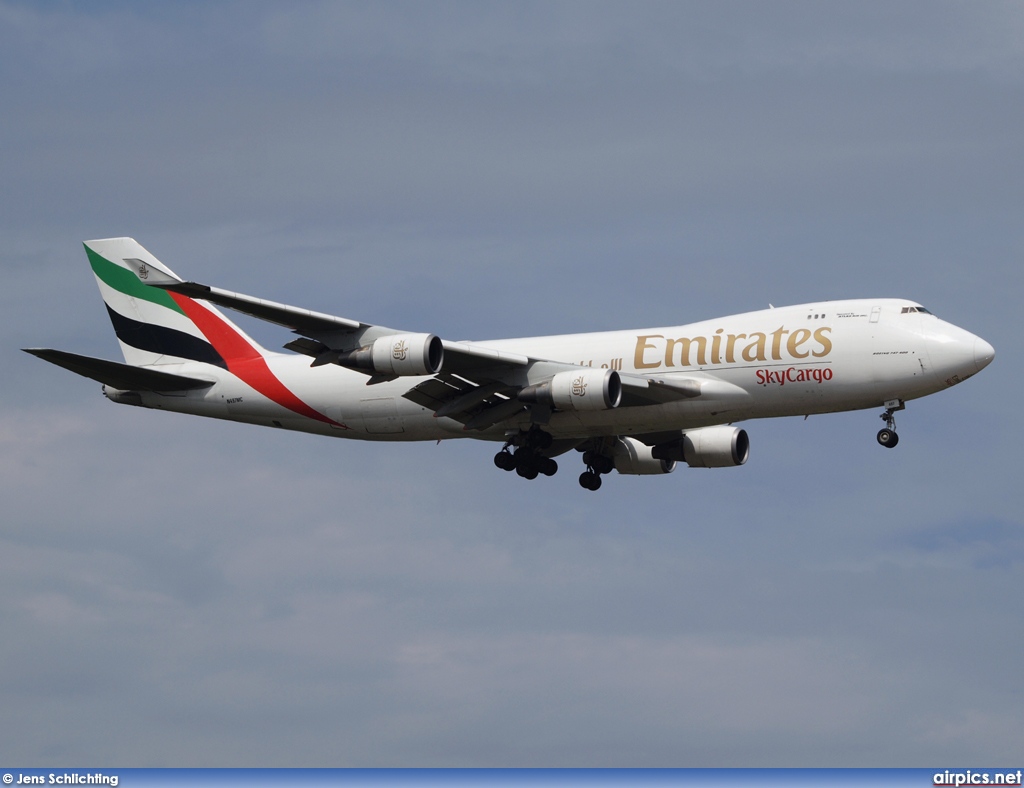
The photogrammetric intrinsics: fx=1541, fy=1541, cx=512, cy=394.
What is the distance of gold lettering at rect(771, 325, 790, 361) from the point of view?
45.7 metres

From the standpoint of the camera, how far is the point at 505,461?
5025cm

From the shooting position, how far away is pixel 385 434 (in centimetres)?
5081

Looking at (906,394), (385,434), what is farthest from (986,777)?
(385,434)

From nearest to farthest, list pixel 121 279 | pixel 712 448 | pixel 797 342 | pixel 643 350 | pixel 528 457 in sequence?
pixel 797 342
pixel 643 350
pixel 528 457
pixel 712 448
pixel 121 279

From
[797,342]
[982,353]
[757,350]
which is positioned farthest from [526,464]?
[982,353]

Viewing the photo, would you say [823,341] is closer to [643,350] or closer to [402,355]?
[643,350]

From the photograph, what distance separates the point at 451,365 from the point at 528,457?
5059 millimetres

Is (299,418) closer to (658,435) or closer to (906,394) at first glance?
(658,435)

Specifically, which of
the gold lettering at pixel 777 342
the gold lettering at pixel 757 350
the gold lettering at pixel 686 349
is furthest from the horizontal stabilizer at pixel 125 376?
the gold lettering at pixel 777 342

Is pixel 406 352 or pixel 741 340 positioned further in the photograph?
pixel 741 340

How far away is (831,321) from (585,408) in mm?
7862

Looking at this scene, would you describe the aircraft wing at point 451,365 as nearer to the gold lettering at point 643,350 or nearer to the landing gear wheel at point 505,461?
the gold lettering at point 643,350

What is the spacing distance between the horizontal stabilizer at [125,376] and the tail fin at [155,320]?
1.54m

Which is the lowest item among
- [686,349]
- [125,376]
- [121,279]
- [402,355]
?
[402,355]
